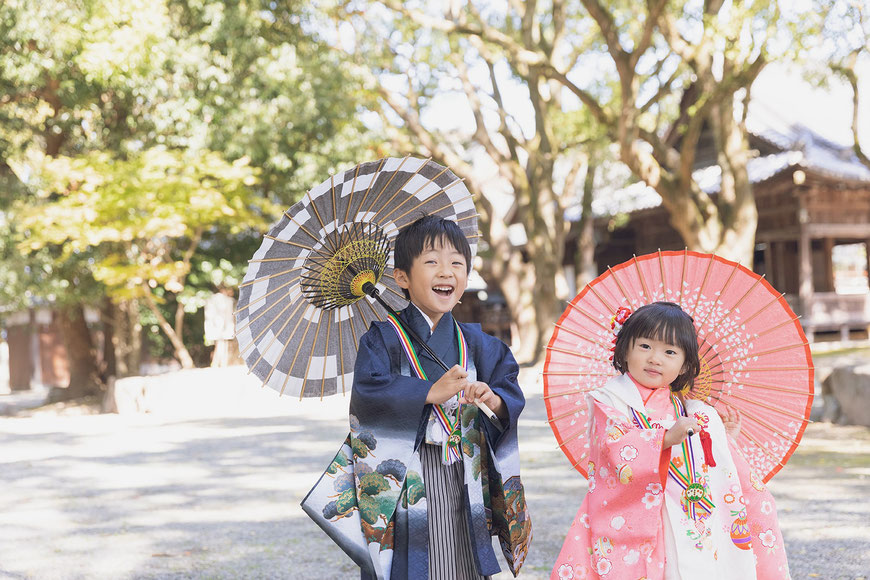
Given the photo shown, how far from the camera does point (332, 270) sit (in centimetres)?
270

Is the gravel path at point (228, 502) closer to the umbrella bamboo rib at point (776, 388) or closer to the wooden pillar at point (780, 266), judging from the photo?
the umbrella bamboo rib at point (776, 388)

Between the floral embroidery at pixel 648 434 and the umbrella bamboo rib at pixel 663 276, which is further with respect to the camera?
the umbrella bamboo rib at pixel 663 276

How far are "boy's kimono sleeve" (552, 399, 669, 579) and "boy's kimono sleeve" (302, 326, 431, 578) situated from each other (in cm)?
48

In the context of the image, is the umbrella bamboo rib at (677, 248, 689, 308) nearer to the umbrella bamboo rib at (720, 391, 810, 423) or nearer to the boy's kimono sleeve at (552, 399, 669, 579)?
the umbrella bamboo rib at (720, 391, 810, 423)

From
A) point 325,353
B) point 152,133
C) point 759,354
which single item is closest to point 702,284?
point 759,354

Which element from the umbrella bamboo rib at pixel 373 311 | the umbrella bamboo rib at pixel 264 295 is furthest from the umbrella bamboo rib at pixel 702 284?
the umbrella bamboo rib at pixel 264 295

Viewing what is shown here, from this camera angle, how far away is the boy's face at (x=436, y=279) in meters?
2.37

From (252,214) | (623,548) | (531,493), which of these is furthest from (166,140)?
(623,548)

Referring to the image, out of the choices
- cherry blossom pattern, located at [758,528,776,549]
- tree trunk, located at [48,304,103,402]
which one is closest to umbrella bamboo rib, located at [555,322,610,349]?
cherry blossom pattern, located at [758,528,776,549]

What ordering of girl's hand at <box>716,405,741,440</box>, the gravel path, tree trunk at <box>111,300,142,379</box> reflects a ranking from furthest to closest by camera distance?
tree trunk at <box>111,300,142,379</box> → the gravel path → girl's hand at <box>716,405,741,440</box>

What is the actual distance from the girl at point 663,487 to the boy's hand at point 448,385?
472 mm

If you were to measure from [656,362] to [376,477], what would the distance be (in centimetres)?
86

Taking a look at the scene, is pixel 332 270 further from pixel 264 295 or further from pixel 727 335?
pixel 727 335

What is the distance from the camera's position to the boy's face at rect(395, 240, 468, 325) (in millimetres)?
2367
